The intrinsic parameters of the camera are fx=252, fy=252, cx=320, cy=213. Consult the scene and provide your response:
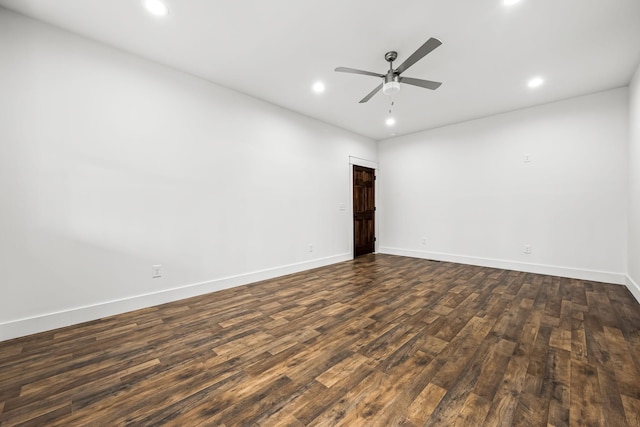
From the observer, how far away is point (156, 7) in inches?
86.7

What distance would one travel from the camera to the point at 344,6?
2.18 m

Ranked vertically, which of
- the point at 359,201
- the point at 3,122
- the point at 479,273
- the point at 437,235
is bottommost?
the point at 479,273

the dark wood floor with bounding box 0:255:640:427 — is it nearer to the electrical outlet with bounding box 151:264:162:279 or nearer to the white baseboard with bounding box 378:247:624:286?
the electrical outlet with bounding box 151:264:162:279

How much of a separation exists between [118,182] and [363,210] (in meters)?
4.61

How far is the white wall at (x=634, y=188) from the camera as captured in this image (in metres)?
3.09

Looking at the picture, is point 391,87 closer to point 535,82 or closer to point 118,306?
point 535,82

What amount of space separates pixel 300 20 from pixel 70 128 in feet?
8.14

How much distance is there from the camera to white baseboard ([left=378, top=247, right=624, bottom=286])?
12.3 feet

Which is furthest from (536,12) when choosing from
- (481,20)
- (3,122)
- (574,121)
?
(3,122)

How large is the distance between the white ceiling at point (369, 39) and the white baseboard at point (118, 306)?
9.04 feet

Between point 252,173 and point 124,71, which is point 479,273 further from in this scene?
point 124,71

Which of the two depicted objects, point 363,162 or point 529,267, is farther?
point 363,162

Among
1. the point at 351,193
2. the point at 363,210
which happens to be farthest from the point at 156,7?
the point at 363,210

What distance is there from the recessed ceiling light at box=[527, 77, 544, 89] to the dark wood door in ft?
10.6
